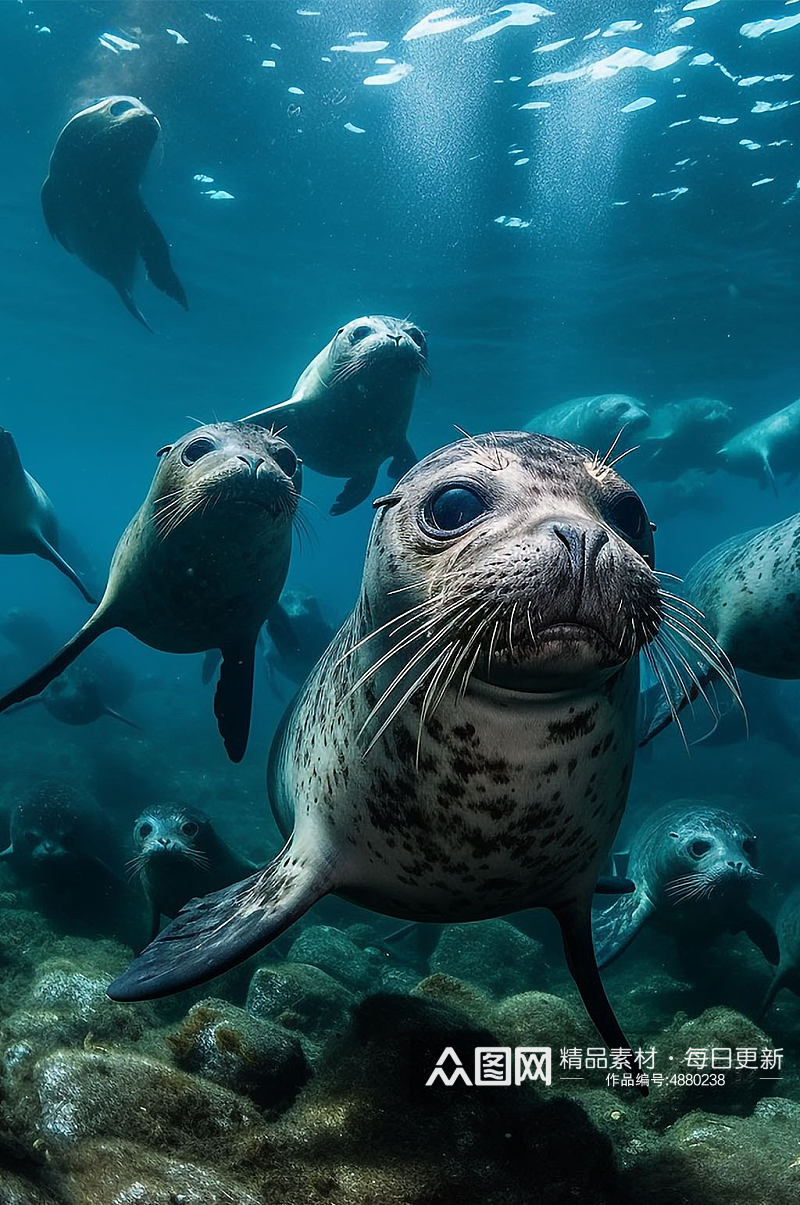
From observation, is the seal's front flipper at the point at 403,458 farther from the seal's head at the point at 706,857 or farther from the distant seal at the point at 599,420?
the distant seal at the point at 599,420

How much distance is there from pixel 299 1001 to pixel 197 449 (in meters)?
3.01

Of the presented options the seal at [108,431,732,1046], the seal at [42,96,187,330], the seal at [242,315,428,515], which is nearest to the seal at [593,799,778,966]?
the seal at [108,431,732,1046]

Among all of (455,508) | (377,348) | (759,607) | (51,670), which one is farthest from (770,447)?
(455,508)

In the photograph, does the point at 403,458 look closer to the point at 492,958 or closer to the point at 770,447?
the point at 492,958

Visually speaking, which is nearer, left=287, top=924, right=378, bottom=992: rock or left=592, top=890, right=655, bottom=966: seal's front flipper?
left=287, top=924, right=378, bottom=992: rock

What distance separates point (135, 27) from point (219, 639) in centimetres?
1221

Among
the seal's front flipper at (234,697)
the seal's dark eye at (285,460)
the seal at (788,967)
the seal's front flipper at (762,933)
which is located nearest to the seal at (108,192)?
the seal's dark eye at (285,460)

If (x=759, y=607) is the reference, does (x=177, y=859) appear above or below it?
below

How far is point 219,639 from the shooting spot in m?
4.98

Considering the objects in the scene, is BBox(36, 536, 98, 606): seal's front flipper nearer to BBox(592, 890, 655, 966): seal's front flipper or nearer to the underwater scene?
the underwater scene

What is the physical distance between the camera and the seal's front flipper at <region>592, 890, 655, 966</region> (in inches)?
199

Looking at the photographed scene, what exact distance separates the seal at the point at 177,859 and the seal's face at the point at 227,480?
2260 millimetres

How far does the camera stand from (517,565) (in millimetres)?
1531

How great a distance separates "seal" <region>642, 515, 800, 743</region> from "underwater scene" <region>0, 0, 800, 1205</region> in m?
0.04
